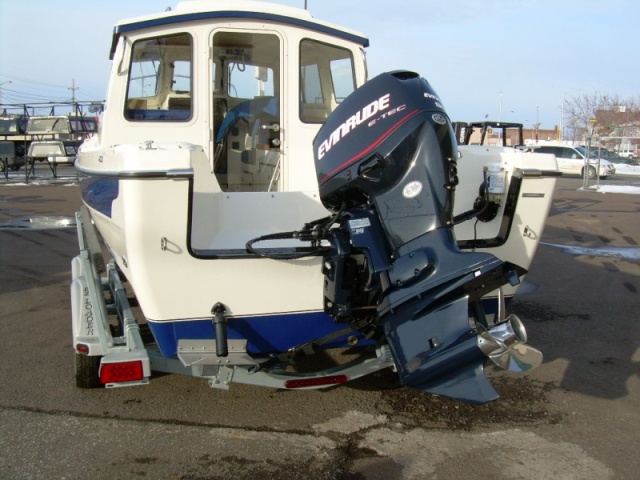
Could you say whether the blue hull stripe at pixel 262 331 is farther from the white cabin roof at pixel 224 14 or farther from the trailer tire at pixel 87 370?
the white cabin roof at pixel 224 14

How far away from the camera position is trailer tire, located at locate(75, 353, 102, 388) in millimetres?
4422

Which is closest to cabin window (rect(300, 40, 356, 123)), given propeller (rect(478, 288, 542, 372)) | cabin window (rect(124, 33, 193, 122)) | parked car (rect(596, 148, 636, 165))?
cabin window (rect(124, 33, 193, 122))

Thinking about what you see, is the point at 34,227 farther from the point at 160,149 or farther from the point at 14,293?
the point at 160,149

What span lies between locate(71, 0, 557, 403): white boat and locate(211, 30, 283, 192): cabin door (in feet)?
0.12

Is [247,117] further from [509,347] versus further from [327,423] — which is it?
[509,347]

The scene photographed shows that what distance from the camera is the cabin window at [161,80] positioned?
486cm

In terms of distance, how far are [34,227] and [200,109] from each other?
26.8 ft

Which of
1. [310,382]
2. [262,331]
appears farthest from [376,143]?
[310,382]

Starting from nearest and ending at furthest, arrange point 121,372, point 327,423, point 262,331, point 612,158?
point 121,372 < point 262,331 < point 327,423 < point 612,158

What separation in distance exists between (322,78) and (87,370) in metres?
2.98

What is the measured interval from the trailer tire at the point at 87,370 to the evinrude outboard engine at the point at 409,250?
1.88 m

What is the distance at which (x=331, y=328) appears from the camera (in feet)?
13.0

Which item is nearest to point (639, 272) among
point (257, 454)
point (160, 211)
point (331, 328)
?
point (331, 328)

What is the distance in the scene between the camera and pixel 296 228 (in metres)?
3.96
